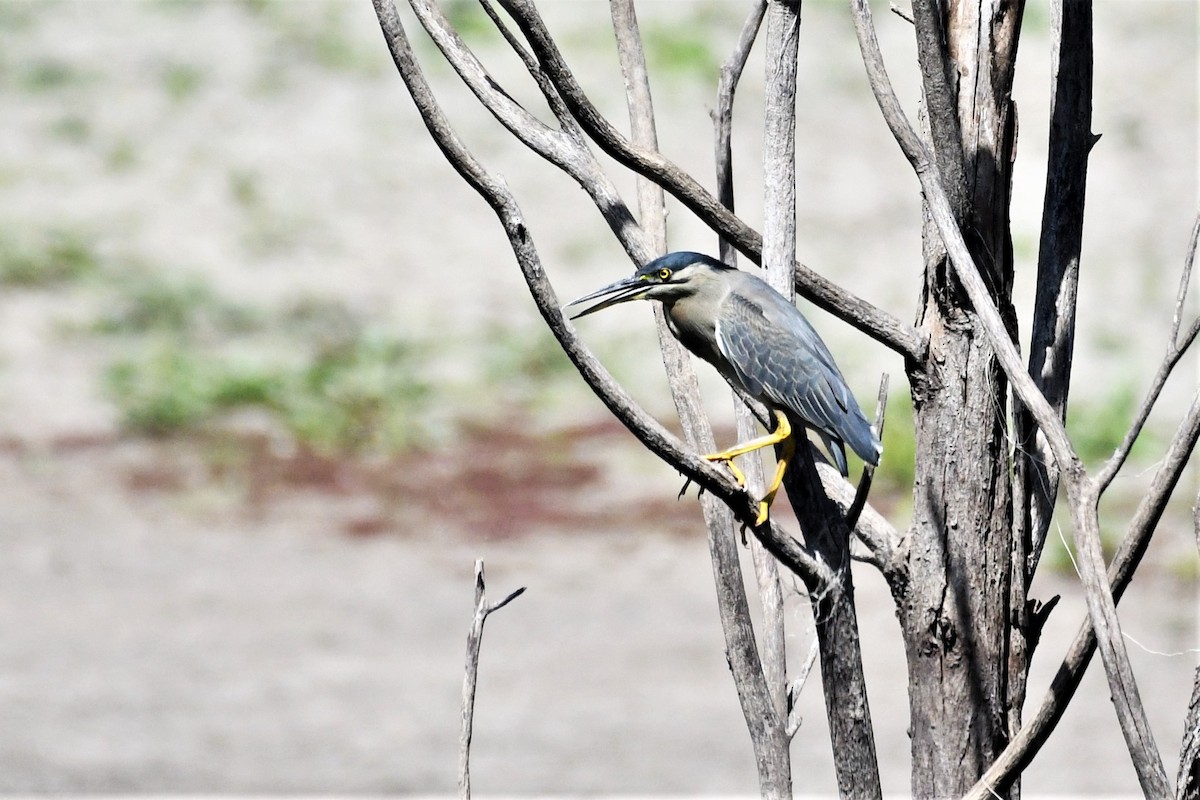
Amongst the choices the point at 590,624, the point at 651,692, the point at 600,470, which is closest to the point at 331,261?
the point at 600,470

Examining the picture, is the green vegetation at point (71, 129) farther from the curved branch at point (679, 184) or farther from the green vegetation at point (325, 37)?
the curved branch at point (679, 184)

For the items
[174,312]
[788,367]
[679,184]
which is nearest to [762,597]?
[788,367]

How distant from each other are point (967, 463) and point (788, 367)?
0.69 meters

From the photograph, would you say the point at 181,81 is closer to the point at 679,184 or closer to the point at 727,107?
the point at 727,107

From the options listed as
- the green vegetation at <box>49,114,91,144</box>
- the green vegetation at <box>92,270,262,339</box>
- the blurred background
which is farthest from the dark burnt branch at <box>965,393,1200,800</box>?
the green vegetation at <box>49,114,91,144</box>

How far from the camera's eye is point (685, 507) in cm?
950

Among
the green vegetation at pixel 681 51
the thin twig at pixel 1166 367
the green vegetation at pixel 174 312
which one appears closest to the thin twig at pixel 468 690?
the thin twig at pixel 1166 367

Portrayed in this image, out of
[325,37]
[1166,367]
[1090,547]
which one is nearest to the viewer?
[1090,547]

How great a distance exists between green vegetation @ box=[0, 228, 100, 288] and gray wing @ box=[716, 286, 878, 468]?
10.00m

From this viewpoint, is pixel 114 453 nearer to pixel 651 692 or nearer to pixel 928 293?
pixel 651 692

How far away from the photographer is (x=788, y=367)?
3.16 m

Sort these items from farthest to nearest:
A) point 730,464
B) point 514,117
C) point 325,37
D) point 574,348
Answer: point 325,37 → point 730,464 → point 514,117 → point 574,348

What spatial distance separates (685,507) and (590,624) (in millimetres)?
1595

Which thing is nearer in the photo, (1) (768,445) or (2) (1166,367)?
(2) (1166,367)
